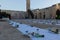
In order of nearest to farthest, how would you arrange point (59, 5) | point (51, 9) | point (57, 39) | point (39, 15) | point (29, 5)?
1. point (57, 39)
2. point (59, 5)
3. point (51, 9)
4. point (29, 5)
5. point (39, 15)

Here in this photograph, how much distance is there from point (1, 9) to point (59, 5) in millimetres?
8345

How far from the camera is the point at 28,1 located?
23.8 m

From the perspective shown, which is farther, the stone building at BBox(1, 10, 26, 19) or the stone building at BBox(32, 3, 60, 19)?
the stone building at BBox(1, 10, 26, 19)

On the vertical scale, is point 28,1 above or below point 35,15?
above

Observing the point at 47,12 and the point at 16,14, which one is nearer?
the point at 47,12

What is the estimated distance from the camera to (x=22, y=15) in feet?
79.6

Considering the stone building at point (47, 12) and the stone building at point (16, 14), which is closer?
the stone building at point (47, 12)

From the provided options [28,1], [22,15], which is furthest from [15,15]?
[28,1]

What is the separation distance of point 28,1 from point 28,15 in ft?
7.00

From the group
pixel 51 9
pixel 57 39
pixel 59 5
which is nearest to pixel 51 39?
pixel 57 39

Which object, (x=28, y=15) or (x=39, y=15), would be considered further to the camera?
(x=39, y=15)

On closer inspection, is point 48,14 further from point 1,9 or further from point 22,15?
point 1,9

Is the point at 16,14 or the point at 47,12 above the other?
the point at 47,12

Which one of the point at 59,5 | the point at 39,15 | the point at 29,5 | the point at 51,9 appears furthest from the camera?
the point at 39,15
